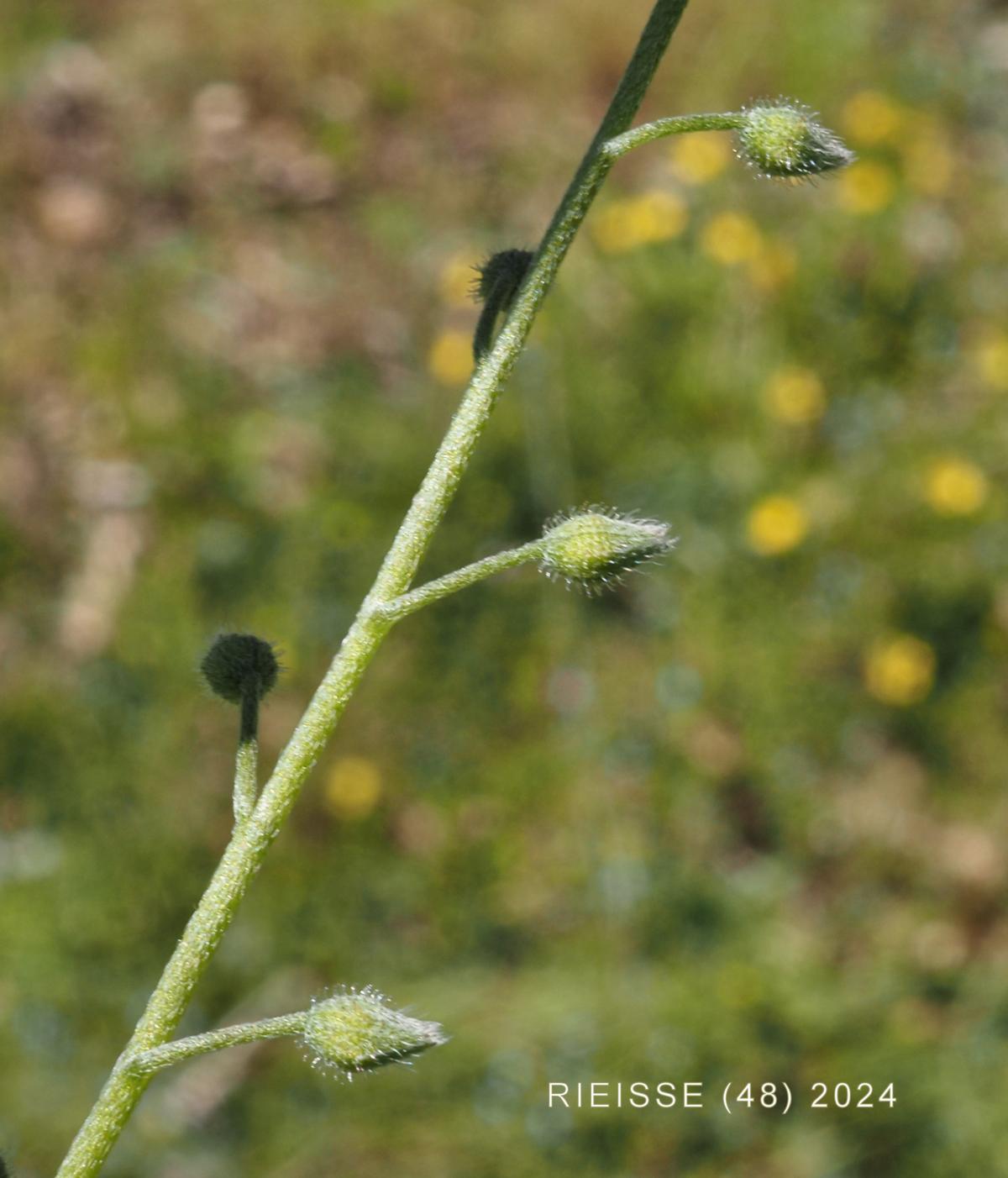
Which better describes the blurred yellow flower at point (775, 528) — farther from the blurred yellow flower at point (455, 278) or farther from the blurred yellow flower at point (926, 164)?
the blurred yellow flower at point (926, 164)

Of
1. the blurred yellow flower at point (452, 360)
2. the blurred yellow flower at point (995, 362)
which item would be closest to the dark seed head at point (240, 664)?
the blurred yellow flower at point (452, 360)

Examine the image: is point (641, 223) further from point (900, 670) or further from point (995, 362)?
point (900, 670)

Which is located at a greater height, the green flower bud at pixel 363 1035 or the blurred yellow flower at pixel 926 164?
the blurred yellow flower at pixel 926 164

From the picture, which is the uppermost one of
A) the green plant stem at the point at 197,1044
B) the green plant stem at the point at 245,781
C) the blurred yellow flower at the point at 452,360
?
the blurred yellow flower at the point at 452,360

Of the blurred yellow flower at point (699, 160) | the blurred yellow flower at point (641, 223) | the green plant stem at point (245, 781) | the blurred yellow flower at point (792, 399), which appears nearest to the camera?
the green plant stem at point (245, 781)

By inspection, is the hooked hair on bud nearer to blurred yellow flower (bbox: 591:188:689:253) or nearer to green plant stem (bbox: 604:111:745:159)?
green plant stem (bbox: 604:111:745:159)

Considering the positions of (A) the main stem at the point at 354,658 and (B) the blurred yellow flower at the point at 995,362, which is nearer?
(A) the main stem at the point at 354,658

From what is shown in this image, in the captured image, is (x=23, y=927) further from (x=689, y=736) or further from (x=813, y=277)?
(x=813, y=277)

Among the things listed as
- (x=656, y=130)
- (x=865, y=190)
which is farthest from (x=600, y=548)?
(x=865, y=190)
